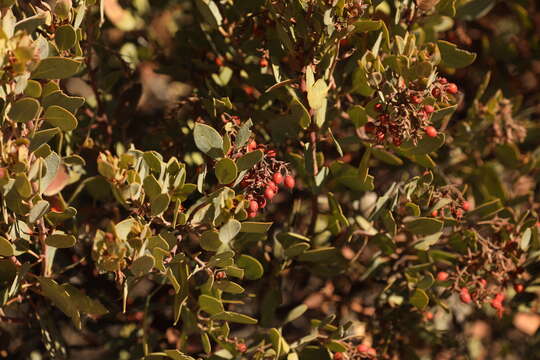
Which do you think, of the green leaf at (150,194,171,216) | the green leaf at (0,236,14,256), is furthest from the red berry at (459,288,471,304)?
the green leaf at (0,236,14,256)

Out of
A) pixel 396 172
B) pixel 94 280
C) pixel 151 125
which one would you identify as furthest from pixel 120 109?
pixel 396 172

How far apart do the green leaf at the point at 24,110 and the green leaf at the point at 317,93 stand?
539 mm

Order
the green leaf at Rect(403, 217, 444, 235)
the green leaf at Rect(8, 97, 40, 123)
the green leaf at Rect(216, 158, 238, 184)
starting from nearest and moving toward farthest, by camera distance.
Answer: the green leaf at Rect(8, 97, 40, 123) → the green leaf at Rect(216, 158, 238, 184) → the green leaf at Rect(403, 217, 444, 235)

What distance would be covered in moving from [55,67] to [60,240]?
341 mm

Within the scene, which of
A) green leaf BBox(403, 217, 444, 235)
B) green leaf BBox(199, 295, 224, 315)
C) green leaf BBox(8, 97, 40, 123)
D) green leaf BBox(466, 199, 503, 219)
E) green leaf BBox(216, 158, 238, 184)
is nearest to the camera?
green leaf BBox(8, 97, 40, 123)

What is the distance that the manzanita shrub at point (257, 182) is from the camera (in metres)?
1.39

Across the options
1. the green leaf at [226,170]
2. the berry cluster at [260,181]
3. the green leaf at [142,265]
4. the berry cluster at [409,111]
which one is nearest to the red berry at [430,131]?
the berry cluster at [409,111]

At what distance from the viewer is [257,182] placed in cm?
142

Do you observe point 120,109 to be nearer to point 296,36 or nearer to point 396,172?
point 296,36

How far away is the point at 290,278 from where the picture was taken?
2.06 meters

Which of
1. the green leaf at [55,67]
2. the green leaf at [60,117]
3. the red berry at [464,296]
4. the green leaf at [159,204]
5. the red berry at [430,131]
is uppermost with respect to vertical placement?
the green leaf at [55,67]

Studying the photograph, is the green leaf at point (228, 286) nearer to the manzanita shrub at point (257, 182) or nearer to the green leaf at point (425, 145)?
the manzanita shrub at point (257, 182)

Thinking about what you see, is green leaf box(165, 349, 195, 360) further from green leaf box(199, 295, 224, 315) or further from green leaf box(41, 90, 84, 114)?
green leaf box(41, 90, 84, 114)

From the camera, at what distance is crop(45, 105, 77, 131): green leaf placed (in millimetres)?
1396
